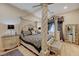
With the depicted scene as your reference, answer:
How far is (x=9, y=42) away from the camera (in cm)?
141

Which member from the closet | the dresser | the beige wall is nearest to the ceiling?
the beige wall

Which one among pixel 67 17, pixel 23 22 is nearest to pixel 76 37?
pixel 67 17

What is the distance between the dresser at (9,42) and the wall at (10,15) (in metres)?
0.14

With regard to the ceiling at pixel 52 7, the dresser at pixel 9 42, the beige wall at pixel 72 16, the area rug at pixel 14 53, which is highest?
the ceiling at pixel 52 7

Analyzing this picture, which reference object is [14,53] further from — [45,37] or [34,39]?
[45,37]

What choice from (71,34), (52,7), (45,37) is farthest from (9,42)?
(71,34)

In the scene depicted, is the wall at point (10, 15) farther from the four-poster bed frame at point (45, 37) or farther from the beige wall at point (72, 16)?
the beige wall at point (72, 16)

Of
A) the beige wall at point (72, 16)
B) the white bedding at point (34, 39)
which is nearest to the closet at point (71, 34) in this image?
the beige wall at point (72, 16)

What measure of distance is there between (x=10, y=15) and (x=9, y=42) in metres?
0.47

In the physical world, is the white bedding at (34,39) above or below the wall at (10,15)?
below

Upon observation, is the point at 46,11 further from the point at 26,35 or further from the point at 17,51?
the point at 17,51

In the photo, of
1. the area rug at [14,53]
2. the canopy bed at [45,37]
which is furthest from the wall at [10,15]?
the area rug at [14,53]

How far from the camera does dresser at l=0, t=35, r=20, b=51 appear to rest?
1.35 m

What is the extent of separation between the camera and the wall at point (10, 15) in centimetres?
132
